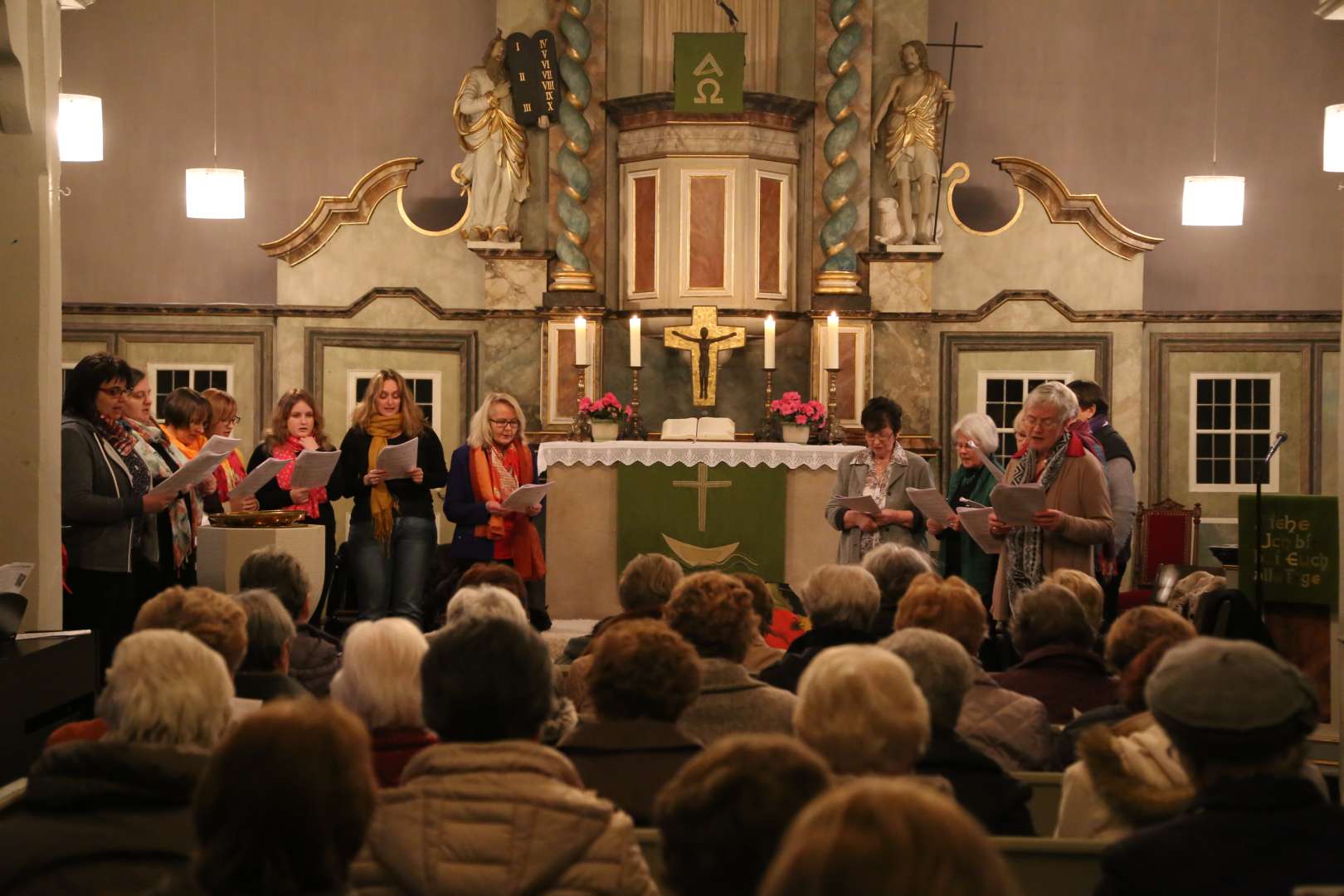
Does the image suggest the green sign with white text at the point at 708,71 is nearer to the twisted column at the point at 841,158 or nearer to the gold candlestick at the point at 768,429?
the twisted column at the point at 841,158

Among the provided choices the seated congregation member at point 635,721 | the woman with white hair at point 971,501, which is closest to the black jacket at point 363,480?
the woman with white hair at point 971,501

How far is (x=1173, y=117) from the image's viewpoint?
14.1 metres

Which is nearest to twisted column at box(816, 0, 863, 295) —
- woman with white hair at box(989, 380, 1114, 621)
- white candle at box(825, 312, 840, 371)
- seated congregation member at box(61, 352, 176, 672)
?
white candle at box(825, 312, 840, 371)

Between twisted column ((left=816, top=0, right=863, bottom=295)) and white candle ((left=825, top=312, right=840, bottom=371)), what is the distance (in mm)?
830

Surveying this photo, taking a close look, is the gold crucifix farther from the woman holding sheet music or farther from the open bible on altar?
the woman holding sheet music

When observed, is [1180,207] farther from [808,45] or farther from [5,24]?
[5,24]

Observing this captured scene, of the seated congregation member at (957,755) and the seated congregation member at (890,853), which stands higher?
the seated congregation member at (890,853)

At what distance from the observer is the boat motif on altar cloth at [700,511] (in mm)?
10562

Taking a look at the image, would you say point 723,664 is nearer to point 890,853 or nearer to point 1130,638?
point 1130,638

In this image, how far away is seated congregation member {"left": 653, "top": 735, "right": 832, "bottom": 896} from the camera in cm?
→ 193

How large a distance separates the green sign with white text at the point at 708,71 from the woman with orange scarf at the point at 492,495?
5.05 metres

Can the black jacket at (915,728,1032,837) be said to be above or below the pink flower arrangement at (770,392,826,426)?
below

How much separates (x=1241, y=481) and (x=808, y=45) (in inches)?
204

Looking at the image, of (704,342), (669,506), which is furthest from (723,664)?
(704,342)
